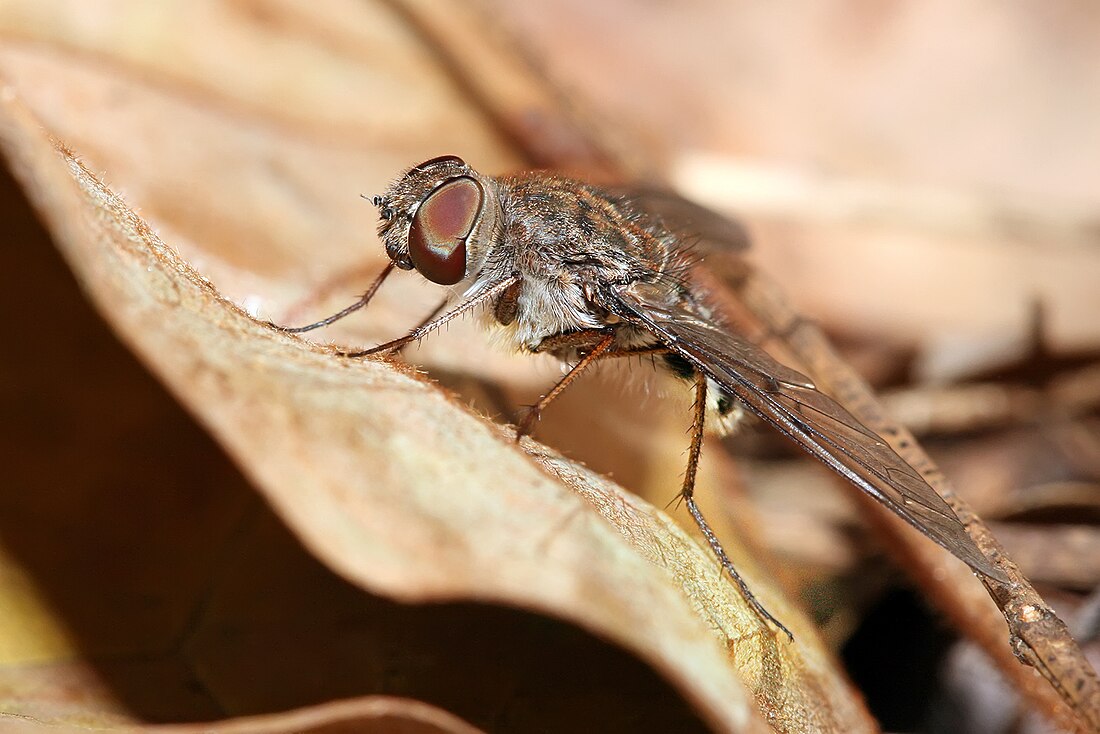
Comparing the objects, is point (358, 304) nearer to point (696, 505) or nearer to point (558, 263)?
point (558, 263)

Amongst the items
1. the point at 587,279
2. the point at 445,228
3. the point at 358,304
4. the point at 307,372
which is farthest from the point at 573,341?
the point at 307,372

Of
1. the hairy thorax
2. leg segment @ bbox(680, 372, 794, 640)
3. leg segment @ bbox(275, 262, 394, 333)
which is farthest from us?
the hairy thorax

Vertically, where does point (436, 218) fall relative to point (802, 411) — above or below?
above

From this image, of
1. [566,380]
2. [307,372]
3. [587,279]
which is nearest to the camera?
[307,372]

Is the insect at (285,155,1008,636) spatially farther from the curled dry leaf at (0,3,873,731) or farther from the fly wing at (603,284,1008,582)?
the curled dry leaf at (0,3,873,731)

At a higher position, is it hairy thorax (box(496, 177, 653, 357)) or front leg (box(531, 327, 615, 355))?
hairy thorax (box(496, 177, 653, 357))

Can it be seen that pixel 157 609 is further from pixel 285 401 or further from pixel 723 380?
pixel 723 380

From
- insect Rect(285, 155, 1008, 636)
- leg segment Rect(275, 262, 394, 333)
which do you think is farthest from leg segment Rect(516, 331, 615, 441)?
Answer: leg segment Rect(275, 262, 394, 333)
